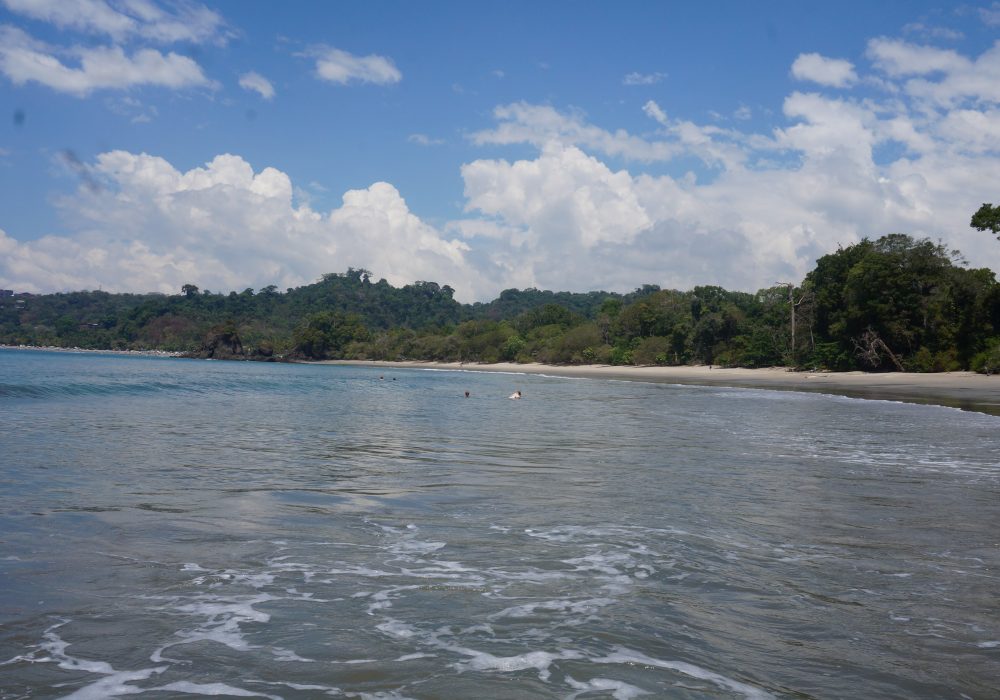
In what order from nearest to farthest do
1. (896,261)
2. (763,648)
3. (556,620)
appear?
(763,648) → (556,620) → (896,261)

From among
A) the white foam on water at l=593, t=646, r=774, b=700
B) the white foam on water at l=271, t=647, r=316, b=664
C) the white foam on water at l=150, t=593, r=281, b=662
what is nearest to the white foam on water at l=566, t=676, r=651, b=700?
the white foam on water at l=593, t=646, r=774, b=700

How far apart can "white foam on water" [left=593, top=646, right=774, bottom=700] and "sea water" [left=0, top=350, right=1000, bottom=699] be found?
0.02 meters

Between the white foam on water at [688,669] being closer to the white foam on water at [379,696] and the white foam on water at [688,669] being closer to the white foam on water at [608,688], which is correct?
the white foam on water at [608,688]

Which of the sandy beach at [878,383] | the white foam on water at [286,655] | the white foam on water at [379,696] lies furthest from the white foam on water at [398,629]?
the sandy beach at [878,383]

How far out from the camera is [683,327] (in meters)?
74.8

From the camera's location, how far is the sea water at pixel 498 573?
14.6 feet

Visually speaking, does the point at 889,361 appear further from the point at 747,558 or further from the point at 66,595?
the point at 66,595

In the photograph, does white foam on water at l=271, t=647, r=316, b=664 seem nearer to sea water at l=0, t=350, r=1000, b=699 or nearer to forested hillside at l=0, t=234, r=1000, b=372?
sea water at l=0, t=350, r=1000, b=699

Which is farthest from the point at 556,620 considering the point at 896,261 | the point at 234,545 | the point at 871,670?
the point at 896,261

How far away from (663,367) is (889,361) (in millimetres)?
26941

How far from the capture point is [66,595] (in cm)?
570

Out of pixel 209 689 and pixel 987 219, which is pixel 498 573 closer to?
pixel 209 689

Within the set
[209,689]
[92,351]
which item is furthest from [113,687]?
[92,351]

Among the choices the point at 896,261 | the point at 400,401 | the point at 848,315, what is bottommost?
the point at 400,401
